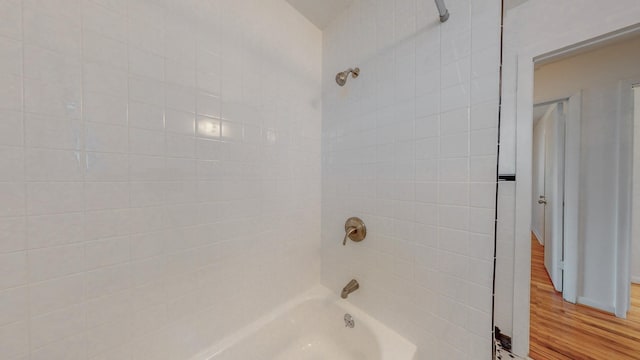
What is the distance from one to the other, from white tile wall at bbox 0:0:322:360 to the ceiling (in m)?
0.09

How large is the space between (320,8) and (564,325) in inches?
79.8

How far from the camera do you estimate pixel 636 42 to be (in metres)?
0.64

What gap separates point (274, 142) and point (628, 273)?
160 centimetres

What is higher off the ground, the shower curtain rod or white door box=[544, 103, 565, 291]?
the shower curtain rod

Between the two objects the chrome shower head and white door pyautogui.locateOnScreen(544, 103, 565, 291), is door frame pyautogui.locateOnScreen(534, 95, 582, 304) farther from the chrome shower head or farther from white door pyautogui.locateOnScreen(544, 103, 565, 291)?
the chrome shower head

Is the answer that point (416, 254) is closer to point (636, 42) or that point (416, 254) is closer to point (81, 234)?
point (636, 42)

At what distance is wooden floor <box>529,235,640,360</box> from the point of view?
716 mm

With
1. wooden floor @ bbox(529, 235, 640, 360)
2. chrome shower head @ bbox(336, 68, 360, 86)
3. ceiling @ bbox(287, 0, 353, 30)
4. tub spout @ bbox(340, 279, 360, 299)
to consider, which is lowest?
tub spout @ bbox(340, 279, 360, 299)

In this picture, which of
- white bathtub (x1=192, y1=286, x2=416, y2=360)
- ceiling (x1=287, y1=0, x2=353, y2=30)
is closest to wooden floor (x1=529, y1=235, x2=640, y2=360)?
white bathtub (x1=192, y1=286, x2=416, y2=360)

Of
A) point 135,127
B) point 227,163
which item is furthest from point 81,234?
point 227,163

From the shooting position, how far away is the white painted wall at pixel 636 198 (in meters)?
0.66

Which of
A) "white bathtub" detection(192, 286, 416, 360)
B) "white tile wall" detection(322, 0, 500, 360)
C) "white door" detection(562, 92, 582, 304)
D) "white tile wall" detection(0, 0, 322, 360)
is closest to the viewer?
"white tile wall" detection(0, 0, 322, 360)

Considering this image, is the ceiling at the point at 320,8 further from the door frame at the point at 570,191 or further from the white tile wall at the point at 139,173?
the door frame at the point at 570,191

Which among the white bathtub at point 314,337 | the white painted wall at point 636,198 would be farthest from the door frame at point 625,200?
the white bathtub at point 314,337
